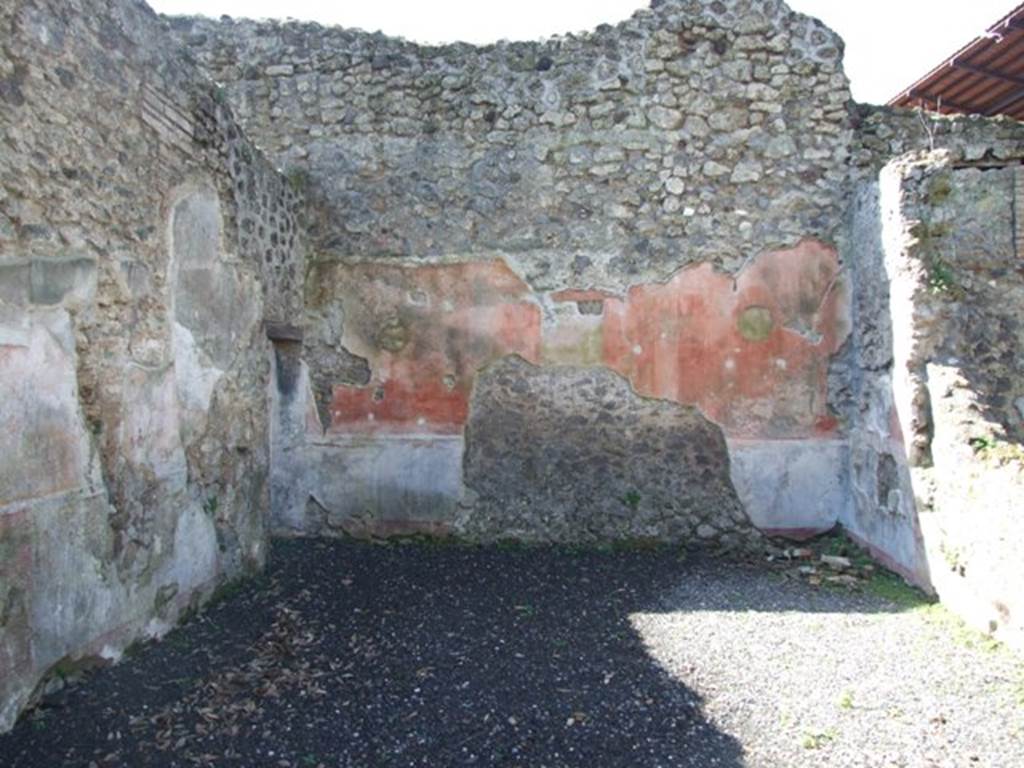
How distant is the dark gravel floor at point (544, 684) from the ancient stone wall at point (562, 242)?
1.25 m

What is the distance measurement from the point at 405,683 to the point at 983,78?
902 centimetres

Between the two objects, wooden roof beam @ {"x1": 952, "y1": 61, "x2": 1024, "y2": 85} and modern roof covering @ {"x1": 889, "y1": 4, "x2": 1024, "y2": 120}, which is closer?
modern roof covering @ {"x1": 889, "y1": 4, "x2": 1024, "y2": 120}

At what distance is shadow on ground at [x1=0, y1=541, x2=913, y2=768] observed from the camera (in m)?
2.76

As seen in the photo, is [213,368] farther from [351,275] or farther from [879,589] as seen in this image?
[879,589]

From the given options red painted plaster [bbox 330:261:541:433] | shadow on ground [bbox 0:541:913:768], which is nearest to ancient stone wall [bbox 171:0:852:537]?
red painted plaster [bbox 330:261:541:433]

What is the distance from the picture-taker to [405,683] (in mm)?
3346

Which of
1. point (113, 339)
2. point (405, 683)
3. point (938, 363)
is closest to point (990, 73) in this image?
point (938, 363)

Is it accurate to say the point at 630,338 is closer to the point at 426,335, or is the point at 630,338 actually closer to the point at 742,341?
the point at 742,341

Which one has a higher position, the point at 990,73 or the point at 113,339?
the point at 990,73

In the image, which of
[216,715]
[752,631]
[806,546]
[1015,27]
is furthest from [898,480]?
[1015,27]

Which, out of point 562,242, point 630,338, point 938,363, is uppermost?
point 562,242

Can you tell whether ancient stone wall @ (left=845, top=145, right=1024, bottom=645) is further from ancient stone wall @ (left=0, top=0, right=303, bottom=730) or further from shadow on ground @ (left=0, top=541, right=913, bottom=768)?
ancient stone wall @ (left=0, top=0, right=303, bottom=730)

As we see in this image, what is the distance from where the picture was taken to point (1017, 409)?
15.2 feet

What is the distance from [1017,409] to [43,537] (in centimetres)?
509
